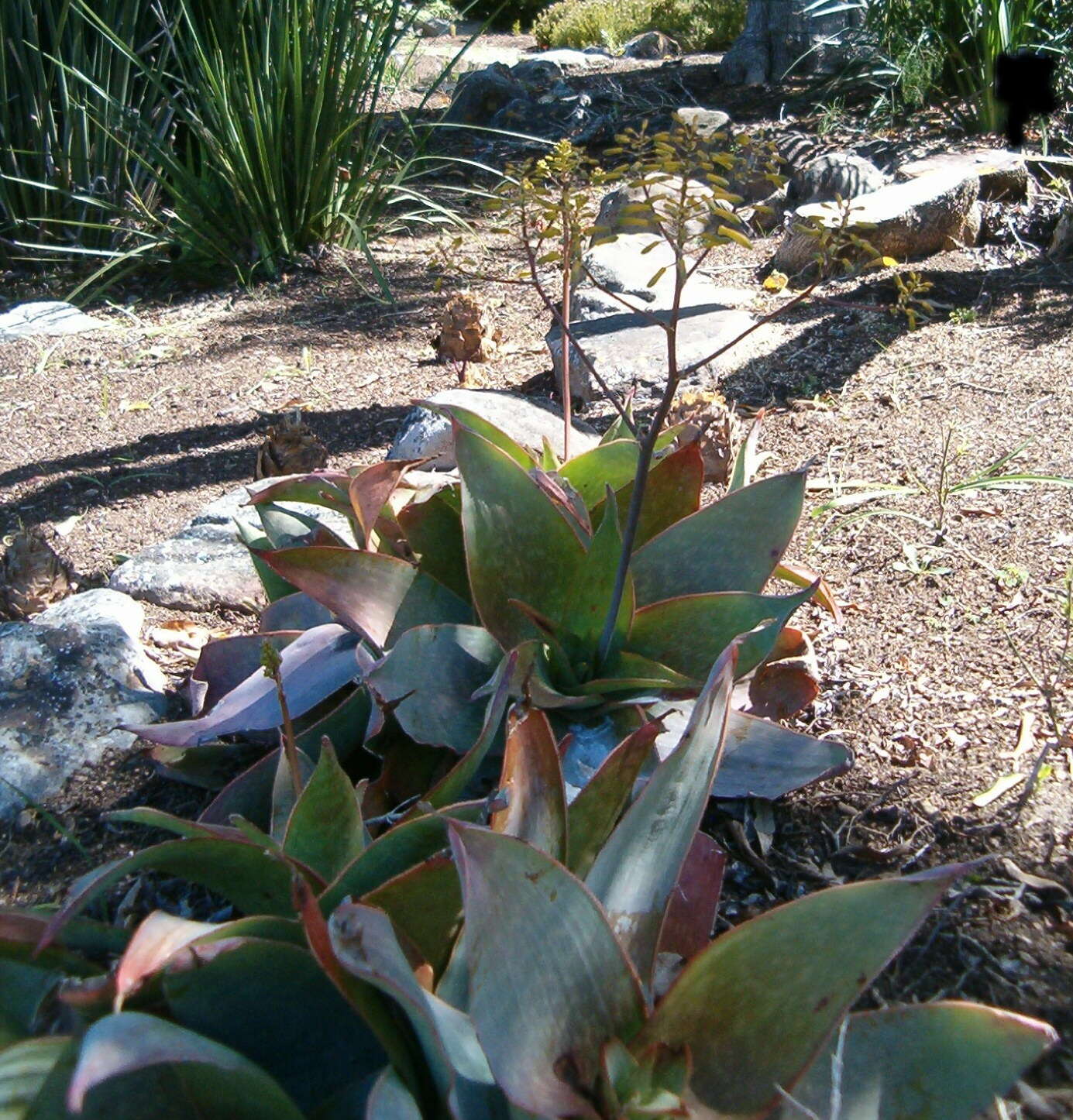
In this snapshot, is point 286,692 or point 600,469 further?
point 600,469

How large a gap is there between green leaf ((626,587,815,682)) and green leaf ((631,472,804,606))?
76 mm

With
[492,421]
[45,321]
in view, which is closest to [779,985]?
[492,421]

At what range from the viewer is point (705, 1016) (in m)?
1.12

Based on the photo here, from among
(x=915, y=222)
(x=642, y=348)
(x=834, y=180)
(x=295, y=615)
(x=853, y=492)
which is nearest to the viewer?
(x=295, y=615)

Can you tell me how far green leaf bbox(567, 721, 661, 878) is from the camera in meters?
1.40

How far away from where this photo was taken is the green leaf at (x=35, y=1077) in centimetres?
102

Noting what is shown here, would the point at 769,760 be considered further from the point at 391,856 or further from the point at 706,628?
the point at 391,856

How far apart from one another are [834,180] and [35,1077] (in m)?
5.68

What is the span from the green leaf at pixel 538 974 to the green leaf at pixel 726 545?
0.88 metres

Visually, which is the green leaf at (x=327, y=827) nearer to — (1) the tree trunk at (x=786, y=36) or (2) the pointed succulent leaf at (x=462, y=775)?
(2) the pointed succulent leaf at (x=462, y=775)

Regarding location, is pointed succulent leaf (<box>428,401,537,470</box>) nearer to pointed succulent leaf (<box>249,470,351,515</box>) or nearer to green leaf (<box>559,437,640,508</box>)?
green leaf (<box>559,437,640,508</box>)

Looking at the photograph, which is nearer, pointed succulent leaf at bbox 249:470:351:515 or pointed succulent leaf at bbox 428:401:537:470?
pointed succulent leaf at bbox 428:401:537:470

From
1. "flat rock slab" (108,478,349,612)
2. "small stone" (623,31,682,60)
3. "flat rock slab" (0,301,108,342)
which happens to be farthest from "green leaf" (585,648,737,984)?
"small stone" (623,31,682,60)

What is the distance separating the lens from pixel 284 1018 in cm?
120
